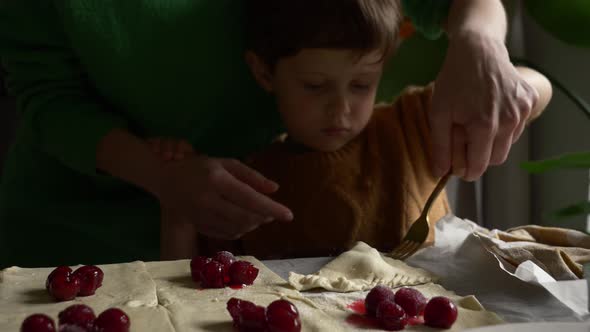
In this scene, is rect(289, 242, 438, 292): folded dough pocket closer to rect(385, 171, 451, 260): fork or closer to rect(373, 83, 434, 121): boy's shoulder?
rect(385, 171, 451, 260): fork

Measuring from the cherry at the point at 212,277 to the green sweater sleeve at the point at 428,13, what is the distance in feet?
2.12

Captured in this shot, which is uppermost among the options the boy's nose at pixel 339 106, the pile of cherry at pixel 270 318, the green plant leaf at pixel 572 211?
the green plant leaf at pixel 572 211

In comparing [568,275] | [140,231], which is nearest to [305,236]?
[140,231]

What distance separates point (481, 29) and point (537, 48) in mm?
1112

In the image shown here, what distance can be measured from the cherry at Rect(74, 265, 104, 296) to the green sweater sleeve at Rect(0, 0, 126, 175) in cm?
48

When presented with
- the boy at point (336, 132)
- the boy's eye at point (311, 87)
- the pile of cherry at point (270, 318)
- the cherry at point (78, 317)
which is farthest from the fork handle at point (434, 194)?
the cherry at point (78, 317)

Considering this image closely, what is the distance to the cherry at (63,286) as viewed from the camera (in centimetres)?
77

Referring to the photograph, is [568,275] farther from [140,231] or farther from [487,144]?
[140,231]

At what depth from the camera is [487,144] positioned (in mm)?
996

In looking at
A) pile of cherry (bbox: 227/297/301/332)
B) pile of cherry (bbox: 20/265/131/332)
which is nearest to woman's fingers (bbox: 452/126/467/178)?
pile of cherry (bbox: 227/297/301/332)

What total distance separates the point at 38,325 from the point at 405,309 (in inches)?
13.8

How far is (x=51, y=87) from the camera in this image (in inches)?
52.5

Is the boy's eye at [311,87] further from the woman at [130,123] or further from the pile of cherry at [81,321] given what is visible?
the pile of cherry at [81,321]

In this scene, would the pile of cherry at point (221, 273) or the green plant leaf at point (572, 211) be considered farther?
the pile of cherry at point (221, 273)
